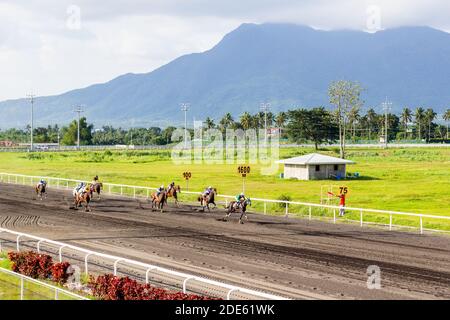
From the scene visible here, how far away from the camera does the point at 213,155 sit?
103 metres

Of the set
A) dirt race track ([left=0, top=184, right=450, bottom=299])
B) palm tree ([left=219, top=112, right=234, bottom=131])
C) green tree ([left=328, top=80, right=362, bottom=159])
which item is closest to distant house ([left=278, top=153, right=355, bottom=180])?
dirt race track ([left=0, top=184, right=450, bottom=299])

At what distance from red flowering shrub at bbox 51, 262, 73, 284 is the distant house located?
4313cm

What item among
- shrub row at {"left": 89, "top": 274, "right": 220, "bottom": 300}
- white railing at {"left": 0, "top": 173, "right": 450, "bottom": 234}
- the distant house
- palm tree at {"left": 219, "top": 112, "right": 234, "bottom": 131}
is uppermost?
palm tree at {"left": 219, "top": 112, "right": 234, "bottom": 131}

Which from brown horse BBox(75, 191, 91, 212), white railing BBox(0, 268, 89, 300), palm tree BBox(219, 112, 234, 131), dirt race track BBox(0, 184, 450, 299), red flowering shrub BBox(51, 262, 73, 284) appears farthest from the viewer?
palm tree BBox(219, 112, 234, 131)

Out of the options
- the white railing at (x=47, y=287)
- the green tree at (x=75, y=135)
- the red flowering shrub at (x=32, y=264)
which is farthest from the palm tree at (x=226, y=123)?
the white railing at (x=47, y=287)

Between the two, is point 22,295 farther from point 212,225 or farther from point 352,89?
point 352,89

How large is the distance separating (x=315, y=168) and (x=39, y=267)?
1711 inches

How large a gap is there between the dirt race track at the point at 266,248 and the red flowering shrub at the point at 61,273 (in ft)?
10.7

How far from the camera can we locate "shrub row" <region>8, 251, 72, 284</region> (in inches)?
599

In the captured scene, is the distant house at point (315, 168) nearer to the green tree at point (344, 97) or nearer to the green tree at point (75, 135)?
the green tree at point (344, 97)

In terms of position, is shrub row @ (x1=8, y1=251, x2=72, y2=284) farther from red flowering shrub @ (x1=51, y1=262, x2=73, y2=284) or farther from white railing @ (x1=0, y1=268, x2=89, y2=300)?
→ white railing @ (x1=0, y1=268, x2=89, y2=300)

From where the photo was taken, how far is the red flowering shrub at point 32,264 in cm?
1591

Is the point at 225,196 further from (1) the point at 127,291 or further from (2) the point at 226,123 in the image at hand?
(2) the point at 226,123
